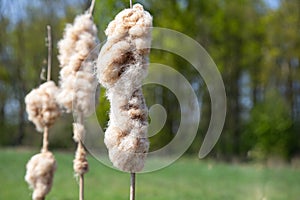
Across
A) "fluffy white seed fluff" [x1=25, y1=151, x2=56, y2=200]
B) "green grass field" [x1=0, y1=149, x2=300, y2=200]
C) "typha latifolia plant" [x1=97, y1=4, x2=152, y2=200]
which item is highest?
"typha latifolia plant" [x1=97, y1=4, x2=152, y2=200]

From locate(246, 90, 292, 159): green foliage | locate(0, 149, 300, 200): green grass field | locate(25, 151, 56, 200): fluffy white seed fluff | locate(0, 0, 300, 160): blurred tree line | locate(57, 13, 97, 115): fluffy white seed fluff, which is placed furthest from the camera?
locate(246, 90, 292, 159): green foliage

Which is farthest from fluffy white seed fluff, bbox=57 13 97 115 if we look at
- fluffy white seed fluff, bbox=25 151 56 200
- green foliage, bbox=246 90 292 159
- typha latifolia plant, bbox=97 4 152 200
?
green foliage, bbox=246 90 292 159

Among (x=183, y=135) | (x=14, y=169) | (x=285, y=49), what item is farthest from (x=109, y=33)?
(x=285, y=49)

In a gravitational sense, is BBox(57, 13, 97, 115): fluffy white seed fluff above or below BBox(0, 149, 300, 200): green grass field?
above

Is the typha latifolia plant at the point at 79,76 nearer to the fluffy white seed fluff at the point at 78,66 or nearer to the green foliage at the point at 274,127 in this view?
the fluffy white seed fluff at the point at 78,66

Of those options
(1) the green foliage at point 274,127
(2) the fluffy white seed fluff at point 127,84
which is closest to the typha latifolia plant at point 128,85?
(2) the fluffy white seed fluff at point 127,84

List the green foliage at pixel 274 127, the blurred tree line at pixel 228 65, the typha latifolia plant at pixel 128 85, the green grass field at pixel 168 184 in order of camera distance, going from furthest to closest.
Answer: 1. the green foliage at pixel 274 127
2. the blurred tree line at pixel 228 65
3. the green grass field at pixel 168 184
4. the typha latifolia plant at pixel 128 85

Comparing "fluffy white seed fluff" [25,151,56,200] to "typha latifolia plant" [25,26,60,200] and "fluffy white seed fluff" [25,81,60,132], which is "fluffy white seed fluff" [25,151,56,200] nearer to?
"typha latifolia plant" [25,26,60,200]
